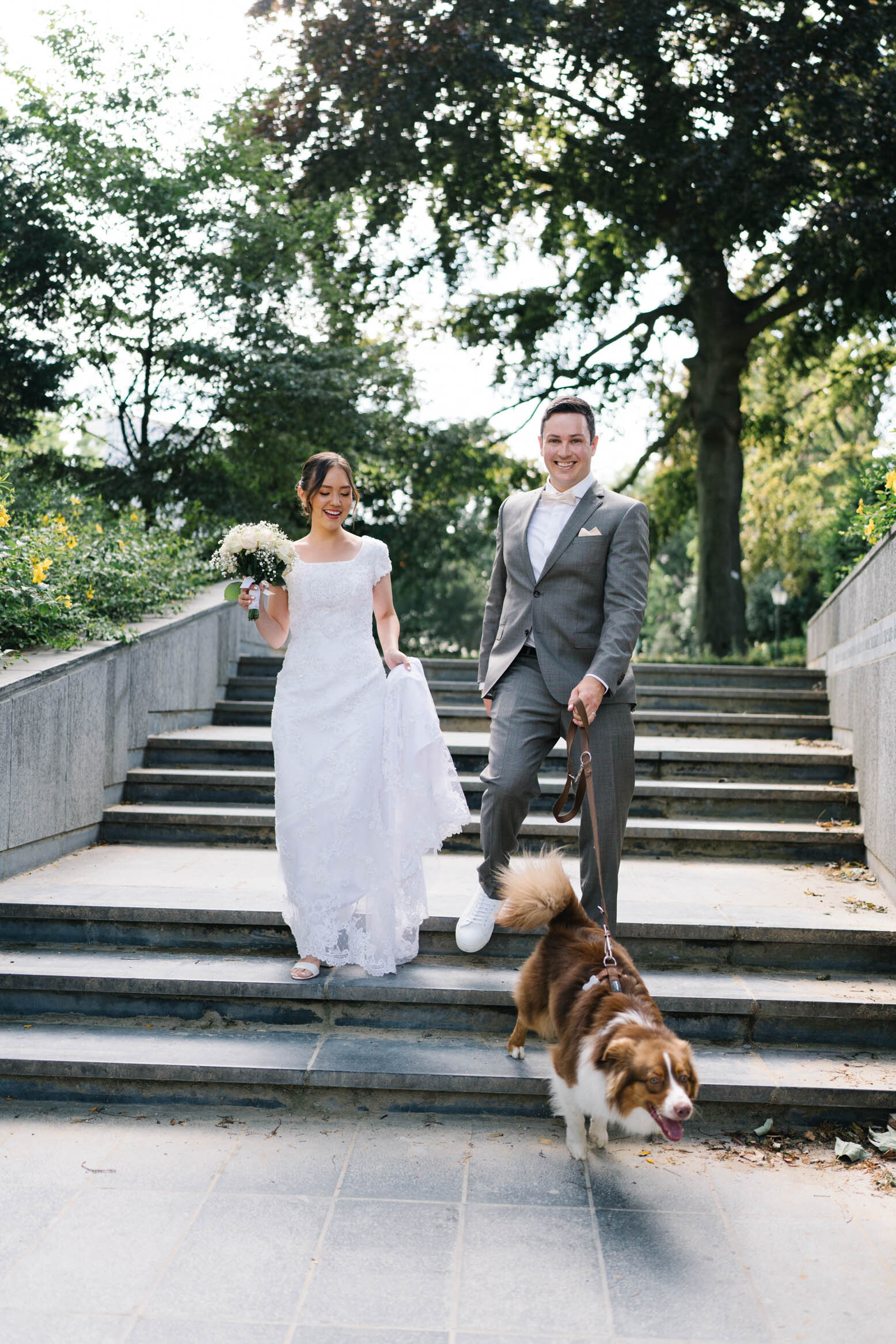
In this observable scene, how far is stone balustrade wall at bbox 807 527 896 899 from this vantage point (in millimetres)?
5199

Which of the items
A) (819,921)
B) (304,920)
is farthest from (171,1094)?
(819,921)

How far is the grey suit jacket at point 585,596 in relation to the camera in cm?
379

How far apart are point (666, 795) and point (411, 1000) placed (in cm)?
296

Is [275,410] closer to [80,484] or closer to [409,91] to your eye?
[80,484]

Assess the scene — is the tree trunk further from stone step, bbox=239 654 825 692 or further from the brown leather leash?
the brown leather leash

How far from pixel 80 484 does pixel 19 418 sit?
1.33m

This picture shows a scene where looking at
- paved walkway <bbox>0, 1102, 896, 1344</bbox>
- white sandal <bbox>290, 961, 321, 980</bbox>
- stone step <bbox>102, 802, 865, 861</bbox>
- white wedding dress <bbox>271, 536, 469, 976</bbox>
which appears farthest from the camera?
stone step <bbox>102, 802, 865, 861</bbox>

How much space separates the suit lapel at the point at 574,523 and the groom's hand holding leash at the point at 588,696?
0.52 metres

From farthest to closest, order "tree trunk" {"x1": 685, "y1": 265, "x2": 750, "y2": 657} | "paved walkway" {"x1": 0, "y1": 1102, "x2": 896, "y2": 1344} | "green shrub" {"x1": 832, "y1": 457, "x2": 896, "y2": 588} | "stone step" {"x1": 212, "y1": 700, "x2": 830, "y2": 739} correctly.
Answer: "tree trunk" {"x1": 685, "y1": 265, "x2": 750, "y2": 657} < "stone step" {"x1": 212, "y1": 700, "x2": 830, "y2": 739} < "green shrub" {"x1": 832, "y1": 457, "x2": 896, "y2": 588} < "paved walkway" {"x1": 0, "y1": 1102, "x2": 896, "y2": 1344}

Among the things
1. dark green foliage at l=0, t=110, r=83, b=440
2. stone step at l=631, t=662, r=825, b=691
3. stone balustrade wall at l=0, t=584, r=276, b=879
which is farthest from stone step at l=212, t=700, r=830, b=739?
dark green foliage at l=0, t=110, r=83, b=440

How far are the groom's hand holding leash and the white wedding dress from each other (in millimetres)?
893

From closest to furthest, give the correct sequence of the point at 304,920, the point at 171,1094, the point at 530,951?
the point at 171,1094 → the point at 304,920 → the point at 530,951

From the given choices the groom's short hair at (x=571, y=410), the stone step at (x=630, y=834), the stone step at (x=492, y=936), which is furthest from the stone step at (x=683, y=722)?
the groom's short hair at (x=571, y=410)

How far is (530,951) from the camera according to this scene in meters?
4.52
